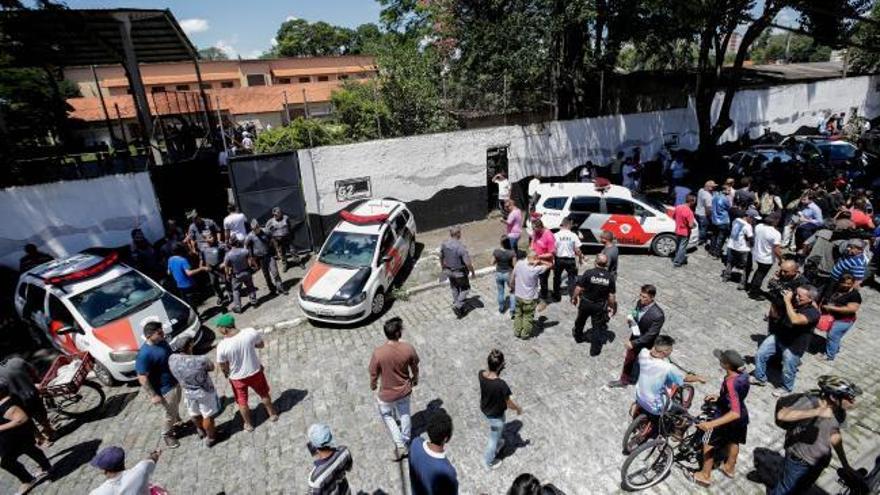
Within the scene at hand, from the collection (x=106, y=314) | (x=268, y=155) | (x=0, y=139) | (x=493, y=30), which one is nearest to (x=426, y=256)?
(x=268, y=155)

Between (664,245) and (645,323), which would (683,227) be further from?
(645,323)

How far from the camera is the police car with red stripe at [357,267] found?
9344mm

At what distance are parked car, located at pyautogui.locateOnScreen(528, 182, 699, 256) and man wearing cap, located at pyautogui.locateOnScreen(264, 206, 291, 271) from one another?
21.9 feet

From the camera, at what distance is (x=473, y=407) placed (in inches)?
270

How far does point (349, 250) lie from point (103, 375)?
5.00 metres

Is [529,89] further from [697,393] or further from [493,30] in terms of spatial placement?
[697,393]

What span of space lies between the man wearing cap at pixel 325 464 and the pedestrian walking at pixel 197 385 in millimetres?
2573

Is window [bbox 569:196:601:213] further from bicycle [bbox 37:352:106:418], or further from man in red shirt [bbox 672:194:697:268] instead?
bicycle [bbox 37:352:106:418]

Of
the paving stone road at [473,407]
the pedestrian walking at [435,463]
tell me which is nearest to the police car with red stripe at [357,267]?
the paving stone road at [473,407]

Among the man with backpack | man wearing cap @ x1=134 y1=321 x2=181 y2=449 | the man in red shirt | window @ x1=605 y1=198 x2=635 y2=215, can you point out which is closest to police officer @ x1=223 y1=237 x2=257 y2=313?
man wearing cap @ x1=134 y1=321 x2=181 y2=449

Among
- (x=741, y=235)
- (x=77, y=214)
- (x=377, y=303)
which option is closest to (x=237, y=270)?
(x=377, y=303)

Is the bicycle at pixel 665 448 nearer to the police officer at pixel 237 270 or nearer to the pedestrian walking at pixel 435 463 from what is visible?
the pedestrian walking at pixel 435 463

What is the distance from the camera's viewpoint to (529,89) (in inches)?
675

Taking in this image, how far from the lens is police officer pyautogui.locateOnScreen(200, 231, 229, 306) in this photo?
10477mm
